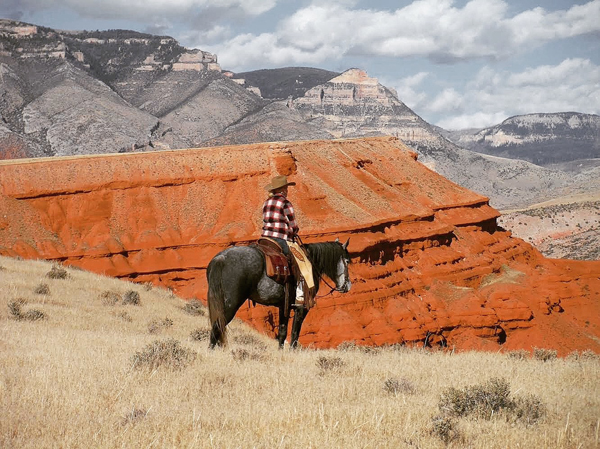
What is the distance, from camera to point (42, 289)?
19.3 meters

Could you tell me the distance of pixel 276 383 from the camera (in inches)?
369

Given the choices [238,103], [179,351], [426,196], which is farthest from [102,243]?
[238,103]

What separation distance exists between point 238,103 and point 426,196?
5813 inches

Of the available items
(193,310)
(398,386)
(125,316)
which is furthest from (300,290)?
(193,310)

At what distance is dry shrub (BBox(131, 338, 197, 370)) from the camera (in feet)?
32.4

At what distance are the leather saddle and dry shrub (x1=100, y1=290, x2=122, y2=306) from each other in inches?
340

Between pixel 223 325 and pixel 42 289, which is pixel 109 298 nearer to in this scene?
pixel 42 289

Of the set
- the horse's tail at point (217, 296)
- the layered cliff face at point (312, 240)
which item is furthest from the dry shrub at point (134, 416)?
the layered cliff face at point (312, 240)

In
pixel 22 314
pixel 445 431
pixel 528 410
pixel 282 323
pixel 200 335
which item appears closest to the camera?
pixel 445 431

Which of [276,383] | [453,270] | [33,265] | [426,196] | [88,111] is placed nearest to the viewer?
[276,383]

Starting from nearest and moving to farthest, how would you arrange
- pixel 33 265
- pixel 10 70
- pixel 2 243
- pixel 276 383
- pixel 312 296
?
pixel 276 383 < pixel 312 296 < pixel 33 265 < pixel 2 243 < pixel 10 70

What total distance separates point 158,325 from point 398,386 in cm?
920

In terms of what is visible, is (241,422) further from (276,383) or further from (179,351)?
(179,351)

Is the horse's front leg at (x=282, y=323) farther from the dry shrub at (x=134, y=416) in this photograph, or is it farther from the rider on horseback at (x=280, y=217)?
the dry shrub at (x=134, y=416)
